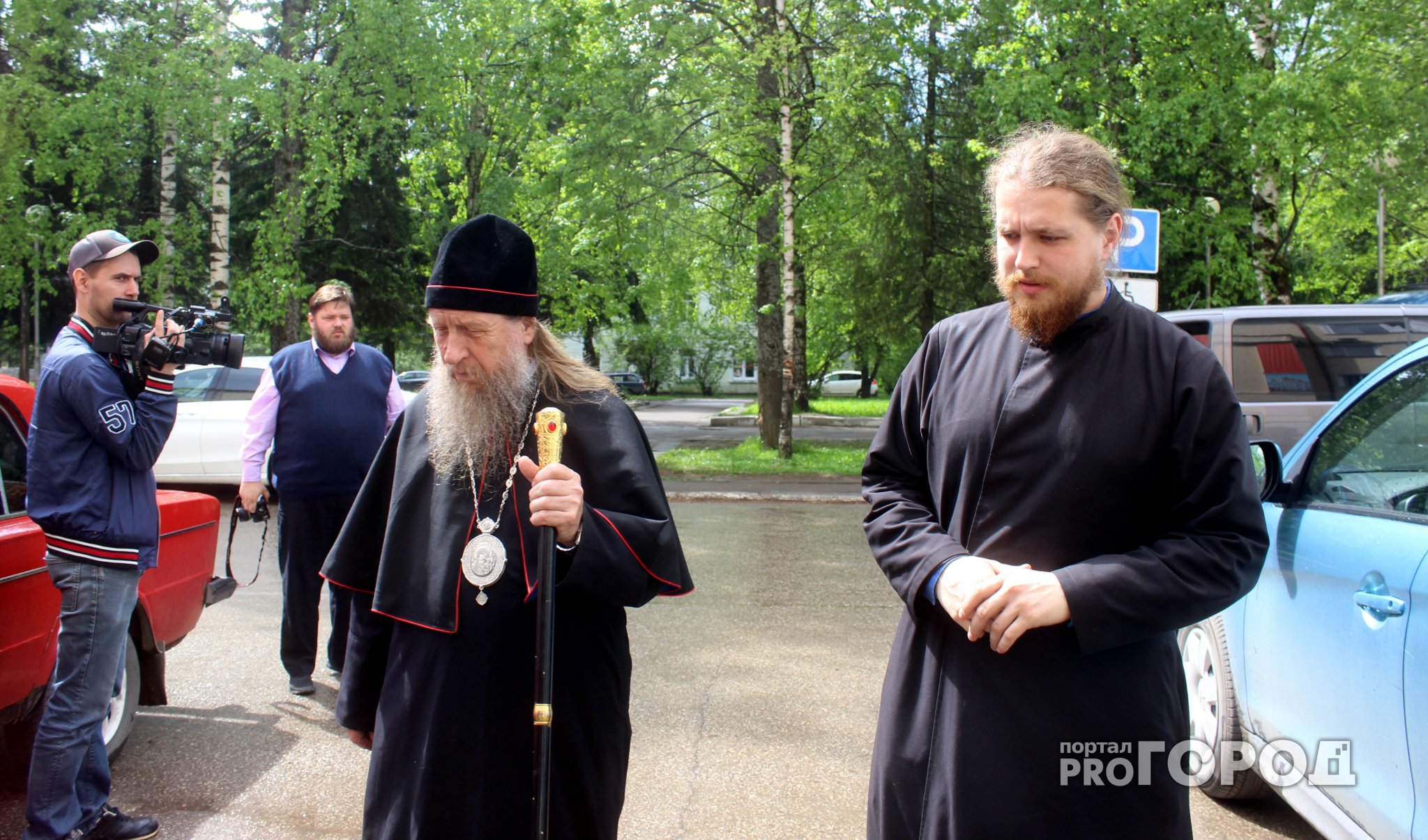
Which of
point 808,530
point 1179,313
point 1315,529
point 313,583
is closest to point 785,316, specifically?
point 808,530

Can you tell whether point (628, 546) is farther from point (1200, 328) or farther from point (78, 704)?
point (1200, 328)

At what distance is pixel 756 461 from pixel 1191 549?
13819 millimetres

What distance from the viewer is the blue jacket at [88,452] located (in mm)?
3291

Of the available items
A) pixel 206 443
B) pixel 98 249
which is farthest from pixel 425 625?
pixel 206 443

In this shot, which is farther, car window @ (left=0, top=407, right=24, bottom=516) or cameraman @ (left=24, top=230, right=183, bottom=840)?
car window @ (left=0, top=407, right=24, bottom=516)

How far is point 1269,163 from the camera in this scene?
13844mm

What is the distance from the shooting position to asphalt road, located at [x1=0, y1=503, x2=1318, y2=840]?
12.4 feet

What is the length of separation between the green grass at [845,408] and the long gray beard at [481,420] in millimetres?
29619

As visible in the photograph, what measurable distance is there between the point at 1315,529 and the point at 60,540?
13.1 ft

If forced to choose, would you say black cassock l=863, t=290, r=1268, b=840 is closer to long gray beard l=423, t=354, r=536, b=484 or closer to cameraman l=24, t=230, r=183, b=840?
long gray beard l=423, t=354, r=536, b=484

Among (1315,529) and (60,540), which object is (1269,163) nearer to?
(1315,529)

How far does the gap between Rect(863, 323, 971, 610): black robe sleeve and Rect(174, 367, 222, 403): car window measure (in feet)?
38.3

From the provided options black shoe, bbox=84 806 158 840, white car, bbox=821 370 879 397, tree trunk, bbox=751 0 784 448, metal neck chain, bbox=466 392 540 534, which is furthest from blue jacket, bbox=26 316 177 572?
white car, bbox=821 370 879 397

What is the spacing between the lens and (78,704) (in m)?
3.28
